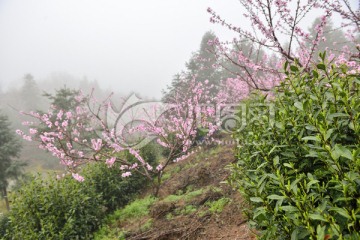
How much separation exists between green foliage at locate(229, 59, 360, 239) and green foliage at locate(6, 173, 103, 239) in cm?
462

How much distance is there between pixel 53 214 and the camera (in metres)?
5.85

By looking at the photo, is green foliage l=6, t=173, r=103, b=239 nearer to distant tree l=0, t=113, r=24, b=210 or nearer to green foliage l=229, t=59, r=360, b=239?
green foliage l=229, t=59, r=360, b=239

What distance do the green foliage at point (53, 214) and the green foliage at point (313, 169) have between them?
4.62 m

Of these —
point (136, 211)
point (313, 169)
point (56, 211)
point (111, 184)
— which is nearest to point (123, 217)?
point (136, 211)

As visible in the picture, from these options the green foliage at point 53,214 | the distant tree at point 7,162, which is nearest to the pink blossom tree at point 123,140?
the green foliage at point 53,214

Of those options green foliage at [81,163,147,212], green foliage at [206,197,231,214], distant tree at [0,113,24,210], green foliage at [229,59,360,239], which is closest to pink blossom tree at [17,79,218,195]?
green foliage at [81,163,147,212]

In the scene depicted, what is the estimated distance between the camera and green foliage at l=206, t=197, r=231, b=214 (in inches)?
197

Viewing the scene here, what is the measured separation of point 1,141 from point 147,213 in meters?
16.9

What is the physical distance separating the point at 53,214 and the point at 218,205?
3.54 metres

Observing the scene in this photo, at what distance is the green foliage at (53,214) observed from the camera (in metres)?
5.52

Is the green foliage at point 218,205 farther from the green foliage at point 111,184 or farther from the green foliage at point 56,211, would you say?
the green foliage at point 111,184

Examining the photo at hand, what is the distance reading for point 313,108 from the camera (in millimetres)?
2131

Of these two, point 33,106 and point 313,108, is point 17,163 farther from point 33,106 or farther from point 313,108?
point 33,106

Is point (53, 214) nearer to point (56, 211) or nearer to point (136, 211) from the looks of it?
point (56, 211)
